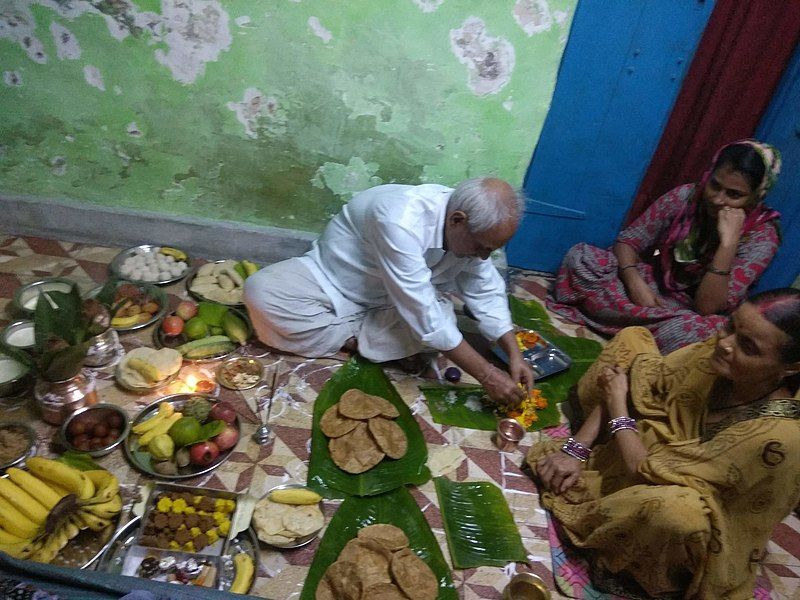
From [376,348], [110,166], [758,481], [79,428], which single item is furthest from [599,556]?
[110,166]

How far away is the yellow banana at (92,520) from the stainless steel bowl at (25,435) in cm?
49

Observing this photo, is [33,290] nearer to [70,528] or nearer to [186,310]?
[186,310]

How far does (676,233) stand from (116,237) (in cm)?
395

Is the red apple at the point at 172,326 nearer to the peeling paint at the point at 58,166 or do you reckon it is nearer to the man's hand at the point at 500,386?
the peeling paint at the point at 58,166

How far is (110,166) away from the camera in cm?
358

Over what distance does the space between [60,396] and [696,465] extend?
9.28ft

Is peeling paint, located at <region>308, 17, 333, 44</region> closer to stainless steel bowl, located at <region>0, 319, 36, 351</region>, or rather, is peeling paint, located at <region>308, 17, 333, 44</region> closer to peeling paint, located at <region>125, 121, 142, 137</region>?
peeling paint, located at <region>125, 121, 142, 137</region>

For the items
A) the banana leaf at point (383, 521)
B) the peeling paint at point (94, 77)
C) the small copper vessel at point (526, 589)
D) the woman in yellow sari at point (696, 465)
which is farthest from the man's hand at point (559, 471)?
the peeling paint at point (94, 77)

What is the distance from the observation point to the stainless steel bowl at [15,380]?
2621 mm

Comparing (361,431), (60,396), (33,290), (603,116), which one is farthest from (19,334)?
(603,116)

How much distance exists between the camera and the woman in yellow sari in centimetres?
191

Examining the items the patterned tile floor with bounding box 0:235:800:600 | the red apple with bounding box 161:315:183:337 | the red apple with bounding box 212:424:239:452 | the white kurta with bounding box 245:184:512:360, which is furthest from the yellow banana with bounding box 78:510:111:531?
the white kurta with bounding box 245:184:512:360

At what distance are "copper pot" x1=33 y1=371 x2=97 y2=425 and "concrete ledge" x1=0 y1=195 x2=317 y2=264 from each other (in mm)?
1481

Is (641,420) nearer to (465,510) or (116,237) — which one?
(465,510)
